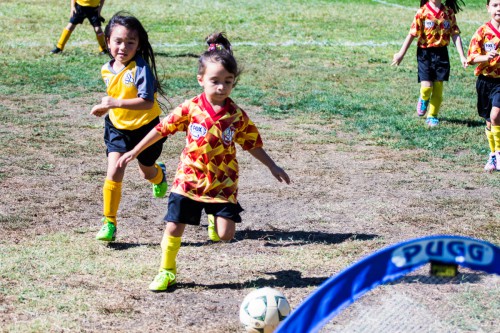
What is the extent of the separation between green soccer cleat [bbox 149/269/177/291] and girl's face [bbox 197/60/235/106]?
1148 mm

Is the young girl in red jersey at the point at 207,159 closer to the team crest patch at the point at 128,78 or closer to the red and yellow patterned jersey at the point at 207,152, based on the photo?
the red and yellow patterned jersey at the point at 207,152

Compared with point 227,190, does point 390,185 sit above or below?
below

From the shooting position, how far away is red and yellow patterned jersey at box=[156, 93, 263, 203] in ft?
16.8

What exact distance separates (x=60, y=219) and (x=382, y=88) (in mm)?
6477

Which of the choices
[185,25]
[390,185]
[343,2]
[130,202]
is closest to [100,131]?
[130,202]

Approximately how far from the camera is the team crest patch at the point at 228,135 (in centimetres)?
514

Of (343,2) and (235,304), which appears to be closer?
(235,304)

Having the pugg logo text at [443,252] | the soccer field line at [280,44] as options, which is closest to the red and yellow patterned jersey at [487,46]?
the pugg logo text at [443,252]

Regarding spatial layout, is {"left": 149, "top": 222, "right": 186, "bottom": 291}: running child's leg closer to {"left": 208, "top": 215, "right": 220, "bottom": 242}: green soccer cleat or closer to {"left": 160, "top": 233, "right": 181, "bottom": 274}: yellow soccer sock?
{"left": 160, "top": 233, "right": 181, "bottom": 274}: yellow soccer sock

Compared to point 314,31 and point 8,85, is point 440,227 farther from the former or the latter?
point 314,31

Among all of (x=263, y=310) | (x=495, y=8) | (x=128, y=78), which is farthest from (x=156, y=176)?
(x=495, y=8)

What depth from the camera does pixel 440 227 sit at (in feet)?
21.1

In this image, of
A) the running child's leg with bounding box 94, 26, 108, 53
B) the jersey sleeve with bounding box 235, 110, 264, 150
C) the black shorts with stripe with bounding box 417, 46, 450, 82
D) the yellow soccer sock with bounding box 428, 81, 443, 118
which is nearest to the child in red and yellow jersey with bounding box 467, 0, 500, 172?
the yellow soccer sock with bounding box 428, 81, 443, 118

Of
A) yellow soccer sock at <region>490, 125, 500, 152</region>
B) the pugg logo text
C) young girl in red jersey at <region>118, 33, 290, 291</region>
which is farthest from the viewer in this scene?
yellow soccer sock at <region>490, 125, 500, 152</region>
